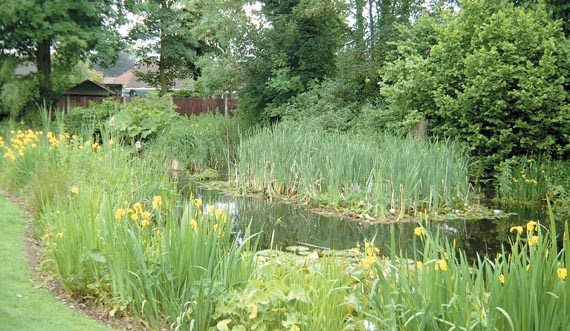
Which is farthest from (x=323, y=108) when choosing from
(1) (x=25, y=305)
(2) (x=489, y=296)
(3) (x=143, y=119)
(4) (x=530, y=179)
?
(2) (x=489, y=296)

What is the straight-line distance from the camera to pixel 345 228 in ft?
29.8

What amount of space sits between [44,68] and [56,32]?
2.14 m

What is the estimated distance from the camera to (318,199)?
10.7 metres

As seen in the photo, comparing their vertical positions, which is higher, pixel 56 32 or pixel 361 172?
pixel 56 32

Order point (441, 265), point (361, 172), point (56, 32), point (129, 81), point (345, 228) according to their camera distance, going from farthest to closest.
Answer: point (129, 81) → point (56, 32) → point (361, 172) → point (345, 228) → point (441, 265)

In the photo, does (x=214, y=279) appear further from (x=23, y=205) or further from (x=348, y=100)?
(x=348, y=100)

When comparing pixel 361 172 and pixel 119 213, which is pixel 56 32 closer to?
pixel 361 172

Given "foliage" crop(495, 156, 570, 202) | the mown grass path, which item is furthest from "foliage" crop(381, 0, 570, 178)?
the mown grass path

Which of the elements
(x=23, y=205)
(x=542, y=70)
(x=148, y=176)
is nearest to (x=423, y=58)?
(x=542, y=70)

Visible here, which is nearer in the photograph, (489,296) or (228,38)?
(489,296)

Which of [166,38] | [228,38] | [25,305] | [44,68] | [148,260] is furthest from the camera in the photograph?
[166,38]

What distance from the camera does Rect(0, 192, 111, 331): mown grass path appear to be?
4059mm

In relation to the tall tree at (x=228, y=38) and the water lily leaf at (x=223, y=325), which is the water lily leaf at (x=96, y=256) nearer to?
the water lily leaf at (x=223, y=325)

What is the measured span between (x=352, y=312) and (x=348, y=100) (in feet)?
43.6
